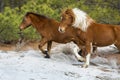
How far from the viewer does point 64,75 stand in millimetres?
5609

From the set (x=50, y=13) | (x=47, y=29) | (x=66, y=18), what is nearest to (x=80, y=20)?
(x=66, y=18)

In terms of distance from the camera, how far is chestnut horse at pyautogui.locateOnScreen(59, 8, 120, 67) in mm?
6836

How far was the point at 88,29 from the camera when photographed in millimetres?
7109

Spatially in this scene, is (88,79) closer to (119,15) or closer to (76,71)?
(76,71)

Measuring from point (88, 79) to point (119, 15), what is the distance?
5.17 m

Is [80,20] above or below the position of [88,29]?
above

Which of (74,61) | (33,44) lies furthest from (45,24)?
(33,44)

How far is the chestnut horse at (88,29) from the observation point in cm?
684

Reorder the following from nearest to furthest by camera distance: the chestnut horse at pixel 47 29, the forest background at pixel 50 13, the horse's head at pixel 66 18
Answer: the horse's head at pixel 66 18
the chestnut horse at pixel 47 29
the forest background at pixel 50 13

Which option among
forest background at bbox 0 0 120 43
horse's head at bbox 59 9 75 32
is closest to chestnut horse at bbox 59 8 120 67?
horse's head at bbox 59 9 75 32

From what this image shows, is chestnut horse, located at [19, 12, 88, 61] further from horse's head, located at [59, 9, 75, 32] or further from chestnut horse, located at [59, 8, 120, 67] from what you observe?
horse's head, located at [59, 9, 75, 32]

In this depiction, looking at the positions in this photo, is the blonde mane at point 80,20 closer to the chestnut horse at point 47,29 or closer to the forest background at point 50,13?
the chestnut horse at point 47,29

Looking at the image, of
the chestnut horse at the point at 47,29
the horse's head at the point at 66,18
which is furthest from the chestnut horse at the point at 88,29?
the chestnut horse at the point at 47,29

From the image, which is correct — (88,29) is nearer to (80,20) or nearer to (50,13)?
(80,20)
